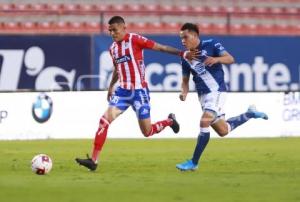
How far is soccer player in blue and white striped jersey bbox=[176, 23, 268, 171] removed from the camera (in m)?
12.3

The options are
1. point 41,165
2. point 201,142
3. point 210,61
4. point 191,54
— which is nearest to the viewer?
point 41,165

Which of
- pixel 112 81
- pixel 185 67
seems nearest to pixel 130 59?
pixel 112 81

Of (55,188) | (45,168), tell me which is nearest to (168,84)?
(45,168)

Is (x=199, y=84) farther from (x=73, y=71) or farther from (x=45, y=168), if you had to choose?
(x=73, y=71)

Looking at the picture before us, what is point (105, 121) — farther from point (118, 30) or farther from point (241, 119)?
point (241, 119)

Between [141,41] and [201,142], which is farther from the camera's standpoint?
[141,41]

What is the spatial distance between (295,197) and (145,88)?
164 inches

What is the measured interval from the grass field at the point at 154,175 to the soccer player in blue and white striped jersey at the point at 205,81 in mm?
428

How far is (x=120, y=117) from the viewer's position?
20.7m

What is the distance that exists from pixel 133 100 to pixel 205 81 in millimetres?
1018

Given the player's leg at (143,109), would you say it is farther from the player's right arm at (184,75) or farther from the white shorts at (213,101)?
the white shorts at (213,101)

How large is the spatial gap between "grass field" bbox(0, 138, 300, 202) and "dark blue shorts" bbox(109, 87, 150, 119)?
81cm

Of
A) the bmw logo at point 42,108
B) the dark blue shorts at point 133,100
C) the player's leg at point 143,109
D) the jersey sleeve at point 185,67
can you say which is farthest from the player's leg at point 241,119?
the bmw logo at point 42,108

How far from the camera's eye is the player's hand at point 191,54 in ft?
39.7
